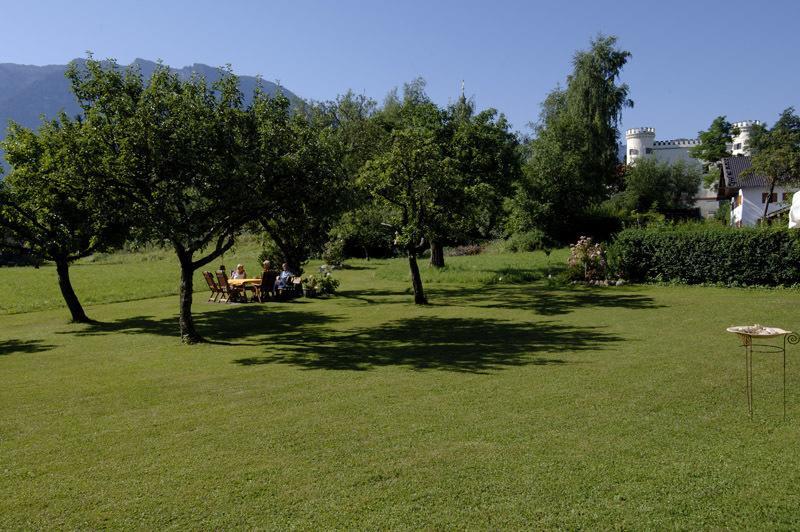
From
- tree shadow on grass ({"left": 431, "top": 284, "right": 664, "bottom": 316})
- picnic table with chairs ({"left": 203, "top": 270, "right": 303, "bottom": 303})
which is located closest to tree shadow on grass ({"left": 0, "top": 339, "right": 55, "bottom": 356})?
picnic table with chairs ({"left": 203, "top": 270, "right": 303, "bottom": 303})

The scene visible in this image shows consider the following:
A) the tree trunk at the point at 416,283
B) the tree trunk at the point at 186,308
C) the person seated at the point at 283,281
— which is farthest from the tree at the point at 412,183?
the tree trunk at the point at 186,308

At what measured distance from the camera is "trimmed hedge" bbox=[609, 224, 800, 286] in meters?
20.2

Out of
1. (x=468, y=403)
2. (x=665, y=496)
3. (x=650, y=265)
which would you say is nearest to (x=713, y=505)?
(x=665, y=496)

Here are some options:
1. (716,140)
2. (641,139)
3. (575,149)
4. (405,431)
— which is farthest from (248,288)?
(641,139)

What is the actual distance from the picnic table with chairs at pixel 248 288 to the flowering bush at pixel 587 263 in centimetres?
1100

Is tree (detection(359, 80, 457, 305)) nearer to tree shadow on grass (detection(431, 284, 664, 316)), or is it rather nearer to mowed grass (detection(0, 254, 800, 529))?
tree shadow on grass (detection(431, 284, 664, 316))

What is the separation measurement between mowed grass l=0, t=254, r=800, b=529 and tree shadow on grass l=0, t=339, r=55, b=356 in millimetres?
112

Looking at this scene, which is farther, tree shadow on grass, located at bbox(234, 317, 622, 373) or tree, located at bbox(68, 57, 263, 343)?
tree, located at bbox(68, 57, 263, 343)

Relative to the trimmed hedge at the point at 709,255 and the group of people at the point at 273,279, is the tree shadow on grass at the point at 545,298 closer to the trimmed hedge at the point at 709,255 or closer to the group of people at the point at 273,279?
the trimmed hedge at the point at 709,255

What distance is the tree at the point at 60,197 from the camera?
12.3 m

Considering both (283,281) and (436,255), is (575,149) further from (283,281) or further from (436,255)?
(283,281)

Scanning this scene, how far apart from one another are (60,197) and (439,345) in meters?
10.7

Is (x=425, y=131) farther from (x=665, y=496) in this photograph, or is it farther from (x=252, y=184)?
(x=665, y=496)

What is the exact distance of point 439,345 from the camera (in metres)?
12.6
